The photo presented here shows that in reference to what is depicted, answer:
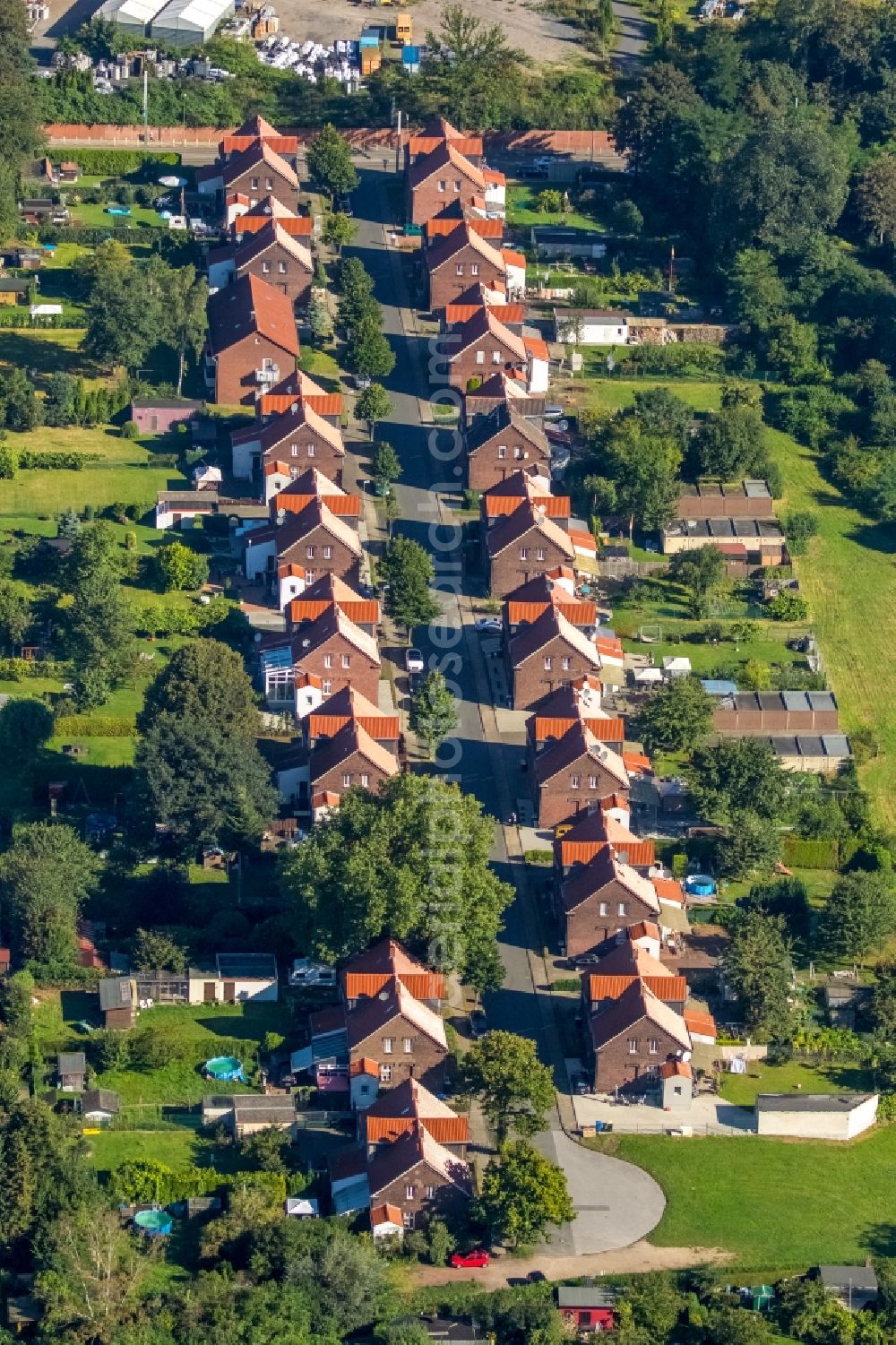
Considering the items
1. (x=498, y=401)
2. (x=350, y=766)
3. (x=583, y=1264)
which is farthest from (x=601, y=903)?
(x=498, y=401)

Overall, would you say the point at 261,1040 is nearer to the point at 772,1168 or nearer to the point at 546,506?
the point at 772,1168

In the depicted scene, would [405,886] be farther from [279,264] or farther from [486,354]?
[279,264]

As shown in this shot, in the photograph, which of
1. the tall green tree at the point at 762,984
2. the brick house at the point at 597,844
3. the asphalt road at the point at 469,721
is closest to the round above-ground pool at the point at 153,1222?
the asphalt road at the point at 469,721

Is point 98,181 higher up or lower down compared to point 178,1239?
higher up

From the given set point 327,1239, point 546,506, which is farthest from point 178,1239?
point 546,506

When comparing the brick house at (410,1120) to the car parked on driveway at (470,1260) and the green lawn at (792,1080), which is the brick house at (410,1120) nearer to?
the car parked on driveway at (470,1260)

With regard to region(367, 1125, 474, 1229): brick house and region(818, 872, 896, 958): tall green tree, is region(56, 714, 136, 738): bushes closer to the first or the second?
region(367, 1125, 474, 1229): brick house
